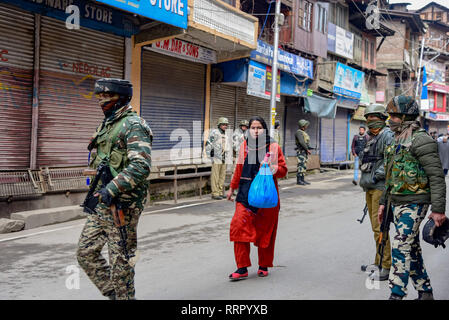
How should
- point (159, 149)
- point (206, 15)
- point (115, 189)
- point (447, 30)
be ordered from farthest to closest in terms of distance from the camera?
point (447, 30) → point (159, 149) → point (206, 15) → point (115, 189)

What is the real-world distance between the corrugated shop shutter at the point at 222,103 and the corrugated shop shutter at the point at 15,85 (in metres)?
6.79

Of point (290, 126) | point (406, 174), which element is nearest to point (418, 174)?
point (406, 174)

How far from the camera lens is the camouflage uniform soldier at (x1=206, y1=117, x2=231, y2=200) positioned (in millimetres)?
11430

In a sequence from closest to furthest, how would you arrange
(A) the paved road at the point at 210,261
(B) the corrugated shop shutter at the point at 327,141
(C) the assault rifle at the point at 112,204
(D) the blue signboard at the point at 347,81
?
(C) the assault rifle at the point at 112,204 → (A) the paved road at the point at 210,261 → (D) the blue signboard at the point at 347,81 → (B) the corrugated shop shutter at the point at 327,141

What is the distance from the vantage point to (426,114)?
41.2 metres

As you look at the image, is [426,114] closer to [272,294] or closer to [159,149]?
[159,149]

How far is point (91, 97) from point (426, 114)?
1472 inches

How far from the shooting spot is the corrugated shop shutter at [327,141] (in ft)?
75.3

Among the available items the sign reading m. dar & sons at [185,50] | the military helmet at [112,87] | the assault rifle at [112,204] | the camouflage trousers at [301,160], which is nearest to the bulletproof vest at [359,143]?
the camouflage trousers at [301,160]

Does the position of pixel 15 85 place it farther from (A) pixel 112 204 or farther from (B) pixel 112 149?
(A) pixel 112 204

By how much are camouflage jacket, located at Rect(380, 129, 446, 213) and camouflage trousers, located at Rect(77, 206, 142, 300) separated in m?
2.22

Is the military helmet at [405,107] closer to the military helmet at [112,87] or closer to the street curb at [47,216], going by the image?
the military helmet at [112,87]

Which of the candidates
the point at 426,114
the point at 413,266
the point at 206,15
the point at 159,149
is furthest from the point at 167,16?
the point at 426,114

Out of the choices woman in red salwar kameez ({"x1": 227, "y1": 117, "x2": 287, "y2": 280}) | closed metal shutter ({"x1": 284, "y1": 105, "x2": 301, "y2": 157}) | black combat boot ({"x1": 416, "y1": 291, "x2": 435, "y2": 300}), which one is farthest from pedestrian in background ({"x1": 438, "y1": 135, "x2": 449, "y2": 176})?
black combat boot ({"x1": 416, "y1": 291, "x2": 435, "y2": 300})
